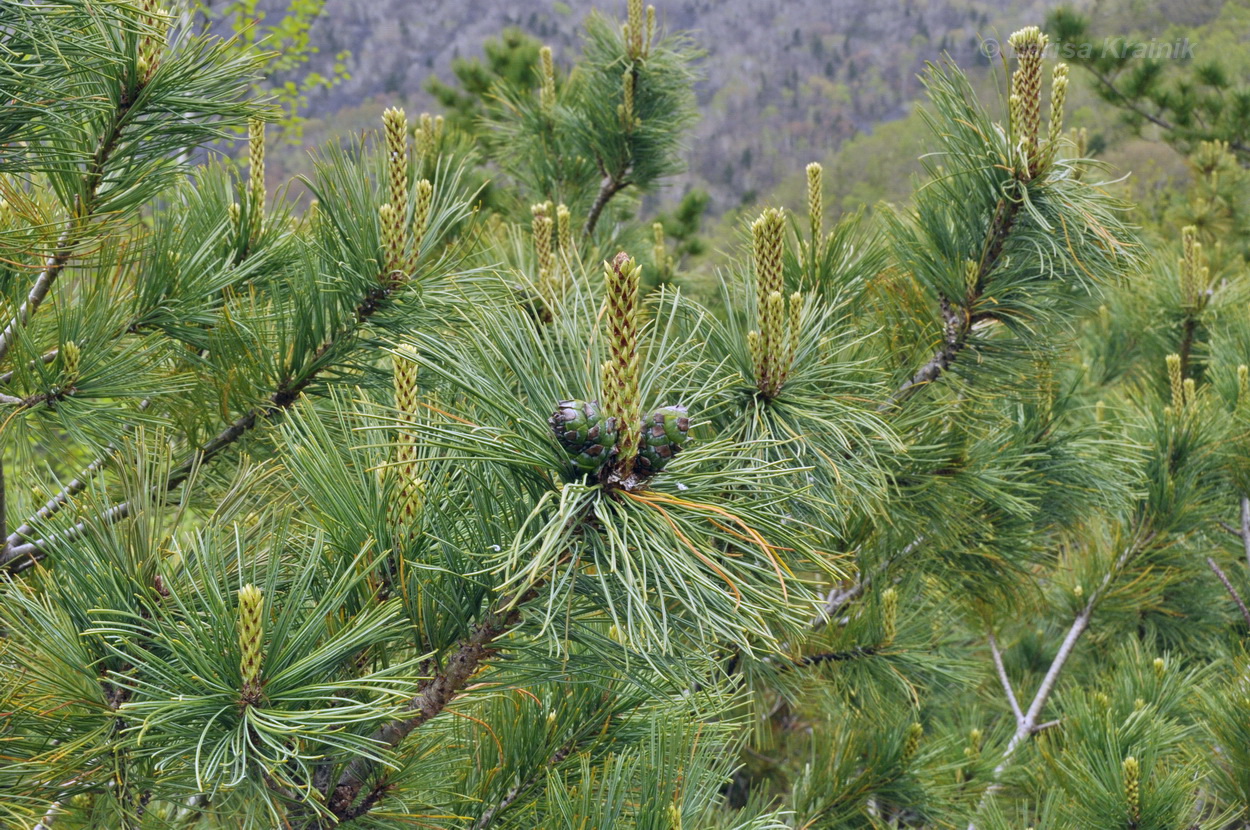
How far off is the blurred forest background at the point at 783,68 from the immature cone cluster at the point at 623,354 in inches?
744

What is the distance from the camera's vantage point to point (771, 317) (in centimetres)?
127

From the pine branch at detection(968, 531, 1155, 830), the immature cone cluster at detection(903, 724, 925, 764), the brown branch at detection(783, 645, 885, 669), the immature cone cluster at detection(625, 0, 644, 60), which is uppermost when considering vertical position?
the immature cone cluster at detection(625, 0, 644, 60)

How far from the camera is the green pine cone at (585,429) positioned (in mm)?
822

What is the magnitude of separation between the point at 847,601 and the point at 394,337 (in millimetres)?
1534

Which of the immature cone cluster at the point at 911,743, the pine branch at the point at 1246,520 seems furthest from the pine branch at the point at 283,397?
the pine branch at the point at 1246,520

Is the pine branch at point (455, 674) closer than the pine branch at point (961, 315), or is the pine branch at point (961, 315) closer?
the pine branch at point (455, 674)

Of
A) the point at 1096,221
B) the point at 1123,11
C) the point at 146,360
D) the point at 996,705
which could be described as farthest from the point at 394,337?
the point at 1123,11

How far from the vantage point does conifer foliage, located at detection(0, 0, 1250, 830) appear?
866 millimetres

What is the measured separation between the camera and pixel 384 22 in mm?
77250

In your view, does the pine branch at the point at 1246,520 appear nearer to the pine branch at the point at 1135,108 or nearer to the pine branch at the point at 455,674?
the pine branch at the point at 455,674

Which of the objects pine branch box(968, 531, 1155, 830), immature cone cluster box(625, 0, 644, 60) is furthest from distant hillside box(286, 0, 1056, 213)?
pine branch box(968, 531, 1155, 830)

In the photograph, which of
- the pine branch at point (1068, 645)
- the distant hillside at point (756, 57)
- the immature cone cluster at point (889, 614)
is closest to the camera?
the immature cone cluster at point (889, 614)

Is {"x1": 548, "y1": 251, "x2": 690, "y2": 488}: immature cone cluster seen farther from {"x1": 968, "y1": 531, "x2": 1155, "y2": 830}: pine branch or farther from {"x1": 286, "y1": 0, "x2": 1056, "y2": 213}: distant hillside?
{"x1": 286, "y1": 0, "x2": 1056, "y2": 213}: distant hillside

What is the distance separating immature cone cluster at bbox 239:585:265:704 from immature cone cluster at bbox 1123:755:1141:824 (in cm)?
178
